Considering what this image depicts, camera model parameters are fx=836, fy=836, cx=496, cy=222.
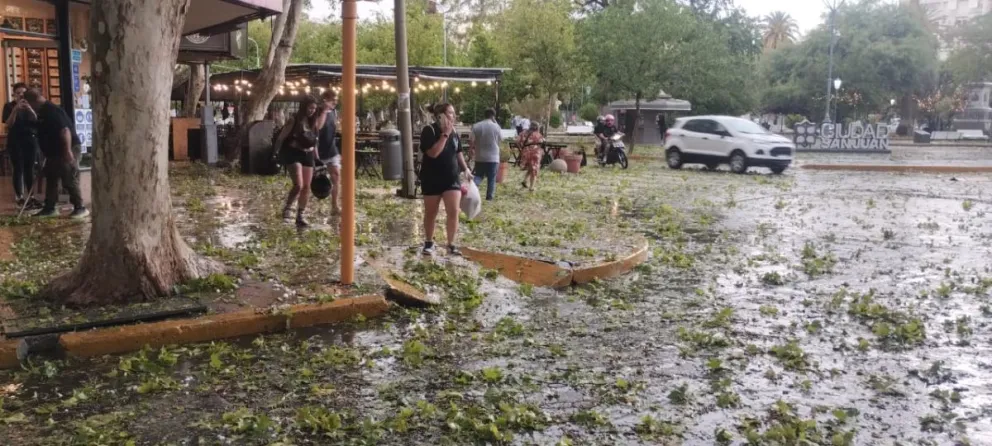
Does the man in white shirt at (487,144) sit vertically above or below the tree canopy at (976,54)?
below

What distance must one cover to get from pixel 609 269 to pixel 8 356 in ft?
18.2

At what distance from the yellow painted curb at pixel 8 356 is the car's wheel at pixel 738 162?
68.8 ft

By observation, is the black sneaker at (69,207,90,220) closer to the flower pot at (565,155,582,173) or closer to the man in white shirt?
the man in white shirt

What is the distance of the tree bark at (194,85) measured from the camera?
27.9 meters

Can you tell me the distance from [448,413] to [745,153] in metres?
20.5

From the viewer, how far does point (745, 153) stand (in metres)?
23.6

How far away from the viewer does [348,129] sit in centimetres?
705

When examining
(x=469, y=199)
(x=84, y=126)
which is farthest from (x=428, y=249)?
(x=84, y=126)

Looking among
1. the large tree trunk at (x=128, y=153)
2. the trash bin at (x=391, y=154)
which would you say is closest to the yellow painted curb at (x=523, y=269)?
the large tree trunk at (x=128, y=153)

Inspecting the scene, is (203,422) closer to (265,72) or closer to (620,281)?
(620,281)

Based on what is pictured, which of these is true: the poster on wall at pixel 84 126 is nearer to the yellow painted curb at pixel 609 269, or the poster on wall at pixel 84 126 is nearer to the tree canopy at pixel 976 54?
the yellow painted curb at pixel 609 269

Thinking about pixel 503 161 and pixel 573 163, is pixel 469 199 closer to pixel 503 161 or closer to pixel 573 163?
pixel 503 161

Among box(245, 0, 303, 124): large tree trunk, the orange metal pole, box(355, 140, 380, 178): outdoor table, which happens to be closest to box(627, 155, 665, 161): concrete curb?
box(355, 140, 380, 178): outdoor table

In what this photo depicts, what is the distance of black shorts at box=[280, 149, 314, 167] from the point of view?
417 inches
